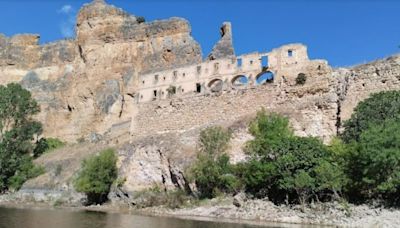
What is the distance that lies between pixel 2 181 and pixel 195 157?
2470 cm

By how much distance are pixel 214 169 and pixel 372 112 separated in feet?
36.0

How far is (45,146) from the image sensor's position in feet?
211

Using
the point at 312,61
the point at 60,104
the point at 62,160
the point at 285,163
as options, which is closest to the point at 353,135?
the point at 285,163

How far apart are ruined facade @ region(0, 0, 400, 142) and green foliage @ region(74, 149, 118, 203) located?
5.29 m

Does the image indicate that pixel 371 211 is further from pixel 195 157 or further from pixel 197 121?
pixel 197 121

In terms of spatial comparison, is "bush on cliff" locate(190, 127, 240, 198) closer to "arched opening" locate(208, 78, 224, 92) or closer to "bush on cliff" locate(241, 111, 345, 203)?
"bush on cliff" locate(241, 111, 345, 203)

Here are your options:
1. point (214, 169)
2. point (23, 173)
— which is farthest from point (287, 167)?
point (23, 173)

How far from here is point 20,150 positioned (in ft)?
179

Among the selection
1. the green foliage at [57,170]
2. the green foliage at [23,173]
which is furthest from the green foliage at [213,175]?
the green foliage at [23,173]

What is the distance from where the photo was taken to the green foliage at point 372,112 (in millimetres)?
28875

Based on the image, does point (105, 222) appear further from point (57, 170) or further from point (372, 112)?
point (57, 170)

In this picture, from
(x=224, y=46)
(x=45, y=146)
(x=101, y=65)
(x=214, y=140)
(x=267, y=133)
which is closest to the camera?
(x=267, y=133)

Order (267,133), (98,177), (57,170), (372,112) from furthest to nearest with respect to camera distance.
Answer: (57,170) < (98,177) < (267,133) < (372,112)

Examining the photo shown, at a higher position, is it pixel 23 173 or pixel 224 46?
pixel 224 46
